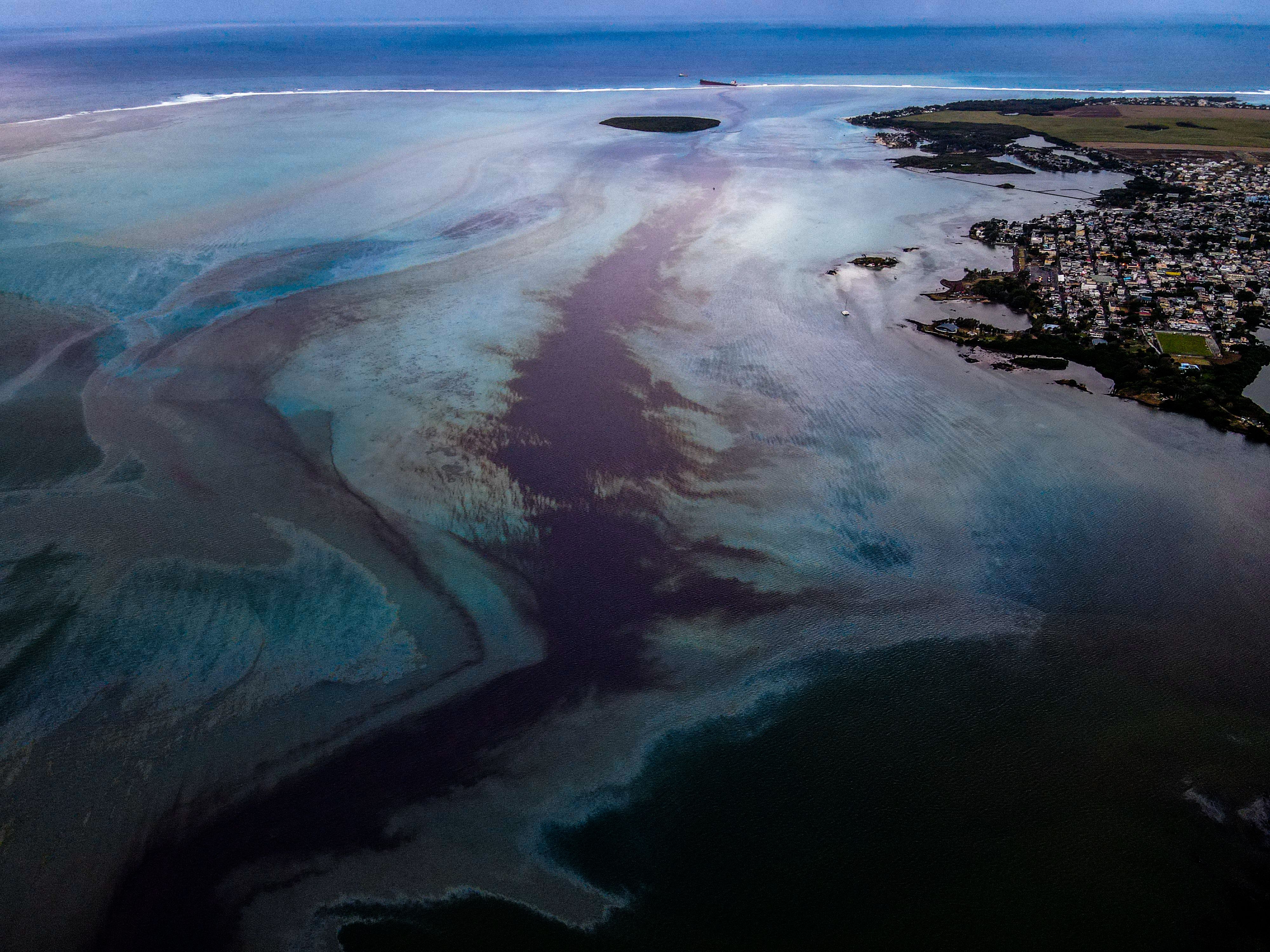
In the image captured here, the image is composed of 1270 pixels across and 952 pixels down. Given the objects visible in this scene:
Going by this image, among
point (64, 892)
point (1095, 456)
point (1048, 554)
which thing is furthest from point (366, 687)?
point (1095, 456)

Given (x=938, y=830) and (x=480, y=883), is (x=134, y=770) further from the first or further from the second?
(x=938, y=830)

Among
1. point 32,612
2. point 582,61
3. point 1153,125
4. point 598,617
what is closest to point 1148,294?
point 598,617

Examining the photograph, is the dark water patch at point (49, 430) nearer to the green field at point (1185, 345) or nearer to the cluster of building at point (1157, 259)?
the cluster of building at point (1157, 259)

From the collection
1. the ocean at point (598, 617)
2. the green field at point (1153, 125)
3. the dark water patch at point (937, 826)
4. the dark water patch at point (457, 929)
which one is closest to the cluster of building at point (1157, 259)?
the ocean at point (598, 617)

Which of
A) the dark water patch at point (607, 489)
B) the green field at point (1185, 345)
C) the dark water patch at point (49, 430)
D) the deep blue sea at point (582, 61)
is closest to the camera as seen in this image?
the dark water patch at point (607, 489)

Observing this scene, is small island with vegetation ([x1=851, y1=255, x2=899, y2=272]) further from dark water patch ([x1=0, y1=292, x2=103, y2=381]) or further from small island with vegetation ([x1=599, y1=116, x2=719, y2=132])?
small island with vegetation ([x1=599, y1=116, x2=719, y2=132])

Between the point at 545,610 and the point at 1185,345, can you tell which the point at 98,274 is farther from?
the point at 1185,345

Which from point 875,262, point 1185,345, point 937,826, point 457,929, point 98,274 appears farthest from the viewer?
point 875,262
